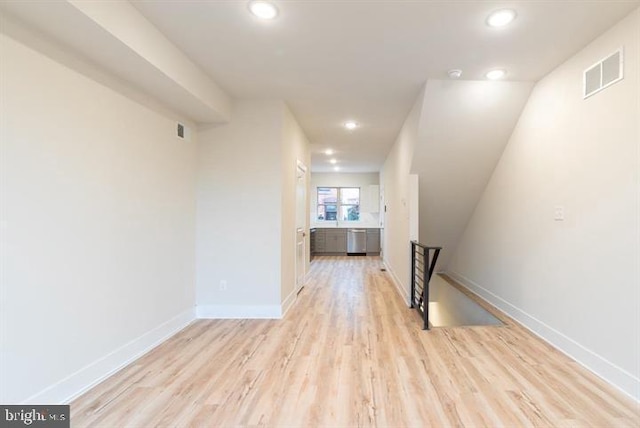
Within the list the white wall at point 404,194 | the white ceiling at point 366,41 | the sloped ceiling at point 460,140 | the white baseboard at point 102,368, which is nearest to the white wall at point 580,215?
the sloped ceiling at point 460,140

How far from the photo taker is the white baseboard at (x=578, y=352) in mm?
2119

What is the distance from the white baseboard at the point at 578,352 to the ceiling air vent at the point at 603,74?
2047mm

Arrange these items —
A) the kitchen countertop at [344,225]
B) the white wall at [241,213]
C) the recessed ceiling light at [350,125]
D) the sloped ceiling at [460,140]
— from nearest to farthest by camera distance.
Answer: the sloped ceiling at [460,140] → the white wall at [241,213] → the recessed ceiling light at [350,125] → the kitchen countertop at [344,225]

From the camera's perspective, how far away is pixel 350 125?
4.74 m

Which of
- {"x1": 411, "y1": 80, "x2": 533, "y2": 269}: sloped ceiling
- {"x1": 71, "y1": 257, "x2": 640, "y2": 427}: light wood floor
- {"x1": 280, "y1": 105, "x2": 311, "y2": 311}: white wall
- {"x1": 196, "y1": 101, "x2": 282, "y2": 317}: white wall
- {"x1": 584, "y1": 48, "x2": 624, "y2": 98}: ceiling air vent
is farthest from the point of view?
{"x1": 280, "y1": 105, "x2": 311, "y2": 311}: white wall

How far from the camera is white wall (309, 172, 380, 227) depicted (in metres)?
9.95

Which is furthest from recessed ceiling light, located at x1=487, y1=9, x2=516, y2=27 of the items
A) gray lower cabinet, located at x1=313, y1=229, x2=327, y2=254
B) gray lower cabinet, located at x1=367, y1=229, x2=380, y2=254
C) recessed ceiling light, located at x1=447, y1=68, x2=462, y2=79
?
gray lower cabinet, located at x1=313, y1=229, x2=327, y2=254

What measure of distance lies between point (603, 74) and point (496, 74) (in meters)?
0.85

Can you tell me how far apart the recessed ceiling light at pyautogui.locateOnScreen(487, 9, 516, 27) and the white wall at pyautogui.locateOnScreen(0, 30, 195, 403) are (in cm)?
281

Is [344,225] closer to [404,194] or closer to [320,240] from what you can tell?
[320,240]

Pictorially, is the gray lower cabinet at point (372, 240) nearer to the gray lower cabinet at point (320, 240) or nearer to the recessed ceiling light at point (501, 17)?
the gray lower cabinet at point (320, 240)

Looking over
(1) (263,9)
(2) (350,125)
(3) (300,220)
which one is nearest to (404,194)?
(2) (350,125)

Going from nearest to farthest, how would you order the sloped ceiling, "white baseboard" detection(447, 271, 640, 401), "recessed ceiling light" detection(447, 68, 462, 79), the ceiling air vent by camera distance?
"white baseboard" detection(447, 271, 640, 401) → the ceiling air vent → "recessed ceiling light" detection(447, 68, 462, 79) → the sloped ceiling

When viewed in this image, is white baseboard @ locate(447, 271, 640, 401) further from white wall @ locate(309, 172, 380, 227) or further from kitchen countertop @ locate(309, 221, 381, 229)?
white wall @ locate(309, 172, 380, 227)
